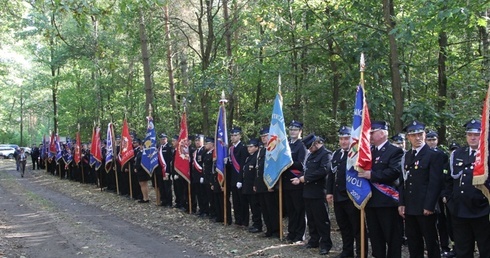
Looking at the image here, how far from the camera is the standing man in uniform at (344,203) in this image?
23.6ft

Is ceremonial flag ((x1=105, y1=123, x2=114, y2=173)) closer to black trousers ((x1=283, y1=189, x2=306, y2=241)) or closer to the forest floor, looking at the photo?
the forest floor

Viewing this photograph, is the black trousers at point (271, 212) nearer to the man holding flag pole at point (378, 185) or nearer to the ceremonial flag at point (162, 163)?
the man holding flag pole at point (378, 185)

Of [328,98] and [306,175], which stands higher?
[328,98]

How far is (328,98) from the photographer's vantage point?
1622 centimetres

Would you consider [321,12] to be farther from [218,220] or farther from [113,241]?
[113,241]

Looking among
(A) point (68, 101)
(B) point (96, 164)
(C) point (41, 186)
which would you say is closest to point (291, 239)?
(B) point (96, 164)

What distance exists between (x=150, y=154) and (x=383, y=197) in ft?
28.4

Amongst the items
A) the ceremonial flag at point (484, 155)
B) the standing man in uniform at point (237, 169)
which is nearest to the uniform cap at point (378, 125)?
the ceremonial flag at point (484, 155)

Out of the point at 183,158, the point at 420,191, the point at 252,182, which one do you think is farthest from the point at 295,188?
the point at 183,158

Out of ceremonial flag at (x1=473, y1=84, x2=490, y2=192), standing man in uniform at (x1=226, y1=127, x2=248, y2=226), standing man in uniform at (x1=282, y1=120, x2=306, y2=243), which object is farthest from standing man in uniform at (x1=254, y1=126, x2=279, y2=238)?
ceremonial flag at (x1=473, y1=84, x2=490, y2=192)

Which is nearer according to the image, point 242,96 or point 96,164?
point 96,164

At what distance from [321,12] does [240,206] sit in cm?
498

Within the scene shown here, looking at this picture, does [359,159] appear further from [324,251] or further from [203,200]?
[203,200]

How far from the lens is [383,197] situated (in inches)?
260
